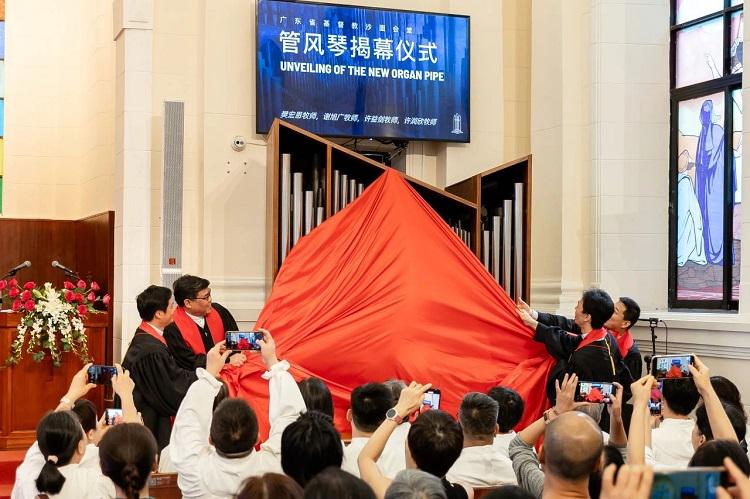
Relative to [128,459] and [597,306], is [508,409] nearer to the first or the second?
[597,306]

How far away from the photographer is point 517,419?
11.8 feet

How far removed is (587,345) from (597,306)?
201mm

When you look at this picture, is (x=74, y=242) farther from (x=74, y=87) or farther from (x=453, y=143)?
(x=453, y=143)

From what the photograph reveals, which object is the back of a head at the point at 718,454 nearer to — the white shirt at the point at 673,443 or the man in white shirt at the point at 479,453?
the man in white shirt at the point at 479,453

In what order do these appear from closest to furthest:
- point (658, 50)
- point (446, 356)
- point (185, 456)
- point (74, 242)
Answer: point (185, 456) < point (446, 356) < point (658, 50) < point (74, 242)

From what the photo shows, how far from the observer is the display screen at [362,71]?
7.39 metres

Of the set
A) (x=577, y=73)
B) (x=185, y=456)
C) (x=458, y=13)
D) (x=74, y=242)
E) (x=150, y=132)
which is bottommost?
(x=185, y=456)

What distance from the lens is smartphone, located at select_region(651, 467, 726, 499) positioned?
145 cm

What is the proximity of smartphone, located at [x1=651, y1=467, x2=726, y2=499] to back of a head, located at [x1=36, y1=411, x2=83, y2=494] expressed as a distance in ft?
6.49

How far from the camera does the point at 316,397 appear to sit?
3.59 m

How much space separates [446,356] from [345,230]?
1.00m

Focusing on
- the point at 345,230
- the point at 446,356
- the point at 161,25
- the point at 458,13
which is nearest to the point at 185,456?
the point at 446,356

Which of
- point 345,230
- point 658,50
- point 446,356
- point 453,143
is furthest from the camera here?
point 453,143

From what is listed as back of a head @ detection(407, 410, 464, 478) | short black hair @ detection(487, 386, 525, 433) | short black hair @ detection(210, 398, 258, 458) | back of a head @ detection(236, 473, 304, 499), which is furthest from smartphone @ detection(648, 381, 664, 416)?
back of a head @ detection(236, 473, 304, 499)
